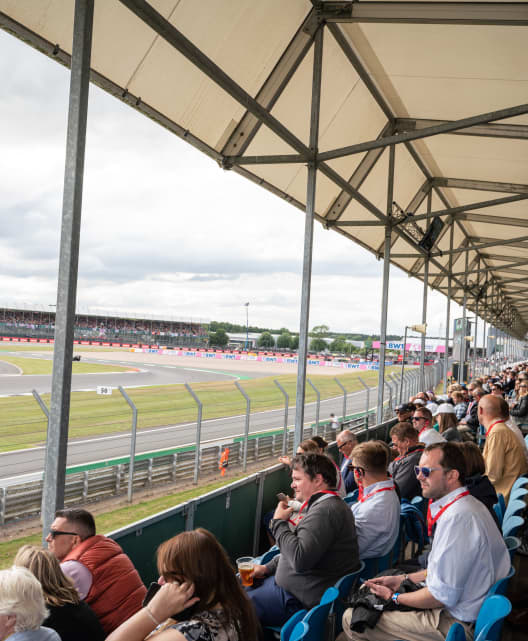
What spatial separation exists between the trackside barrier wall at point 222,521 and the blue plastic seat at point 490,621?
1.72 metres

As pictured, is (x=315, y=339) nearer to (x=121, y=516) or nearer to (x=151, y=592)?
(x=121, y=516)

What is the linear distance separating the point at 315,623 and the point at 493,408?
339 cm

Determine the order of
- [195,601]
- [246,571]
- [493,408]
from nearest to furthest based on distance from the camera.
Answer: [195,601] < [246,571] < [493,408]

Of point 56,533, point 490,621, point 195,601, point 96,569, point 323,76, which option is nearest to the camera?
point 195,601

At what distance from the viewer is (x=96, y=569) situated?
2133 millimetres

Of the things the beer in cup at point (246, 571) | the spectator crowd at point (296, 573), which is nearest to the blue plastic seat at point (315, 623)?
the spectator crowd at point (296, 573)

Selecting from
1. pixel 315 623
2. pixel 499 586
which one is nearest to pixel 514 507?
pixel 499 586

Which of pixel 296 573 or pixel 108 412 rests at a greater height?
pixel 296 573

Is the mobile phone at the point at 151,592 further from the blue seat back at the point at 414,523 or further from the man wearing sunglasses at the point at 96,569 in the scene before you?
the blue seat back at the point at 414,523

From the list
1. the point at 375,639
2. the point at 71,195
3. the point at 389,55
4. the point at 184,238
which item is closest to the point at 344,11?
the point at 389,55

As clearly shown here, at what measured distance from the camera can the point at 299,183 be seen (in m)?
7.67

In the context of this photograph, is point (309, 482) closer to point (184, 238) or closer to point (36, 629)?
point (36, 629)

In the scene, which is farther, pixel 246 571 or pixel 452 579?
pixel 246 571

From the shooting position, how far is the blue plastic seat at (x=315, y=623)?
181 centimetres
